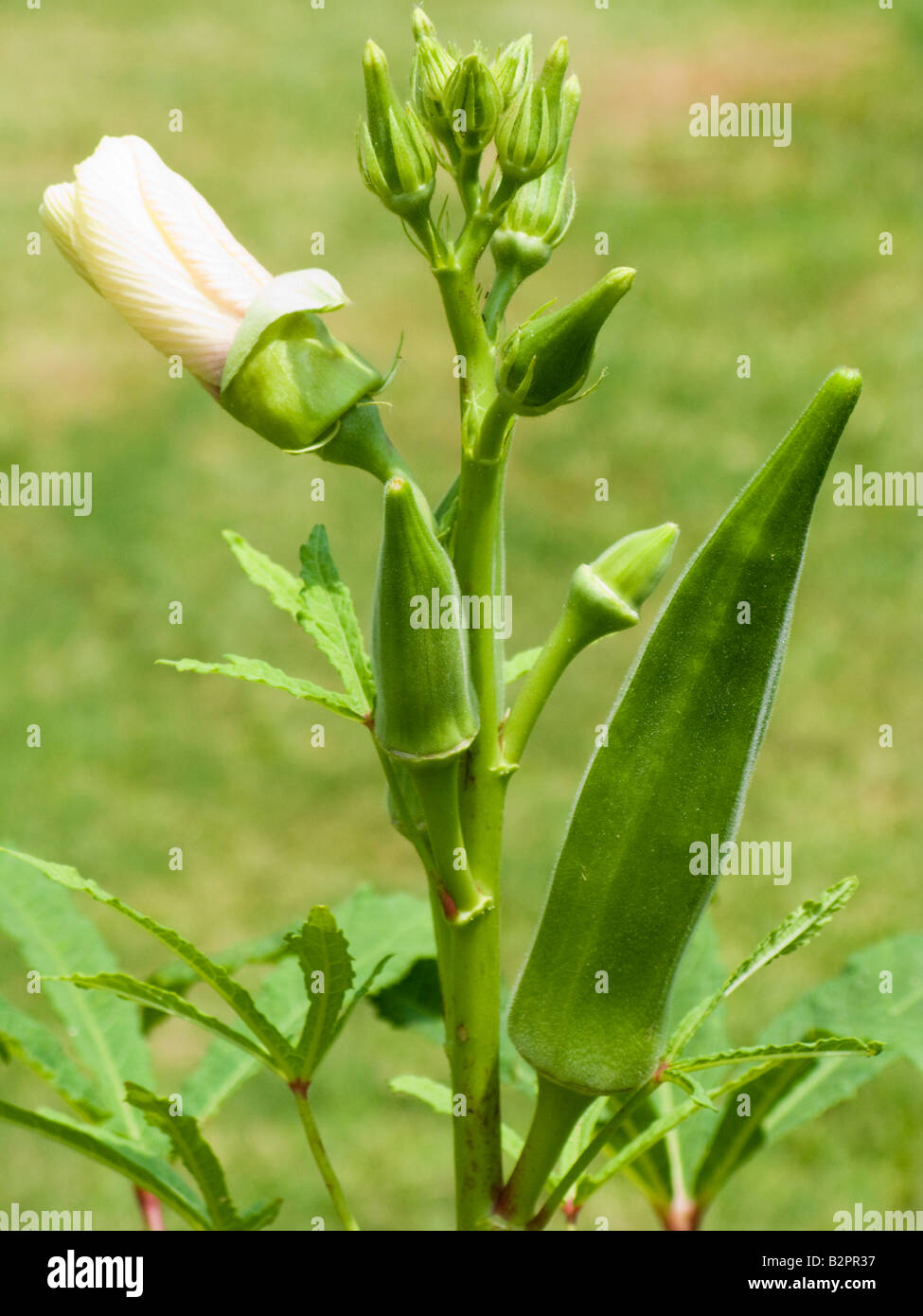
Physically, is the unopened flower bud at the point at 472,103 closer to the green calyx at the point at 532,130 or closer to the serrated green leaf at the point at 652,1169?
the green calyx at the point at 532,130

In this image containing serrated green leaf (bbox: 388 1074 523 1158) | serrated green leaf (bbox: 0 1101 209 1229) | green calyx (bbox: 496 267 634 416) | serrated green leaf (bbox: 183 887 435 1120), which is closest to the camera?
green calyx (bbox: 496 267 634 416)

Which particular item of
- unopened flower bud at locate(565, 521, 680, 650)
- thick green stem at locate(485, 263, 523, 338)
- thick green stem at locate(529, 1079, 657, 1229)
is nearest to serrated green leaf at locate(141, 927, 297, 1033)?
thick green stem at locate(529, 1079, 657, 1229)

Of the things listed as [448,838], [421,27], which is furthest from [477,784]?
[421,27]

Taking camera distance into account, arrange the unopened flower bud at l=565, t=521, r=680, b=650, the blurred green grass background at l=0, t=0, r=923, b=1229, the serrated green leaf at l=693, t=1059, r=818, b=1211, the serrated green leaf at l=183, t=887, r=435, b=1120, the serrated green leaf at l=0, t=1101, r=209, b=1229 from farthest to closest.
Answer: the blurred green grass background at l=0, t=0, r=923, b=1229 → the serrated green leaf at l=183, t=887, r=435, b=1120 → the serrated green leaf at l=693, t=1059, r=818, b=1211 → the serrated green leaf at l=0, t=1101, r=209, b=1229 → the unopened flower bud at l=565, t=521, r=680, b=650

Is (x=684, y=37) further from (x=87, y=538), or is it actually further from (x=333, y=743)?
(x=333, y=743)

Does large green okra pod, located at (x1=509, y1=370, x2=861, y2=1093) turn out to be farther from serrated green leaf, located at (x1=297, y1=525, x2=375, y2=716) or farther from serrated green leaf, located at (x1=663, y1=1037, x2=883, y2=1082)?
serrated green leaf, located at (x1=297, y1=525, x2=375, y2=716)

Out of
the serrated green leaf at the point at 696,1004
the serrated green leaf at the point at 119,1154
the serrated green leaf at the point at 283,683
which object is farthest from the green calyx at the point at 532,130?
the serrated green leaf at the point at 696,1004
